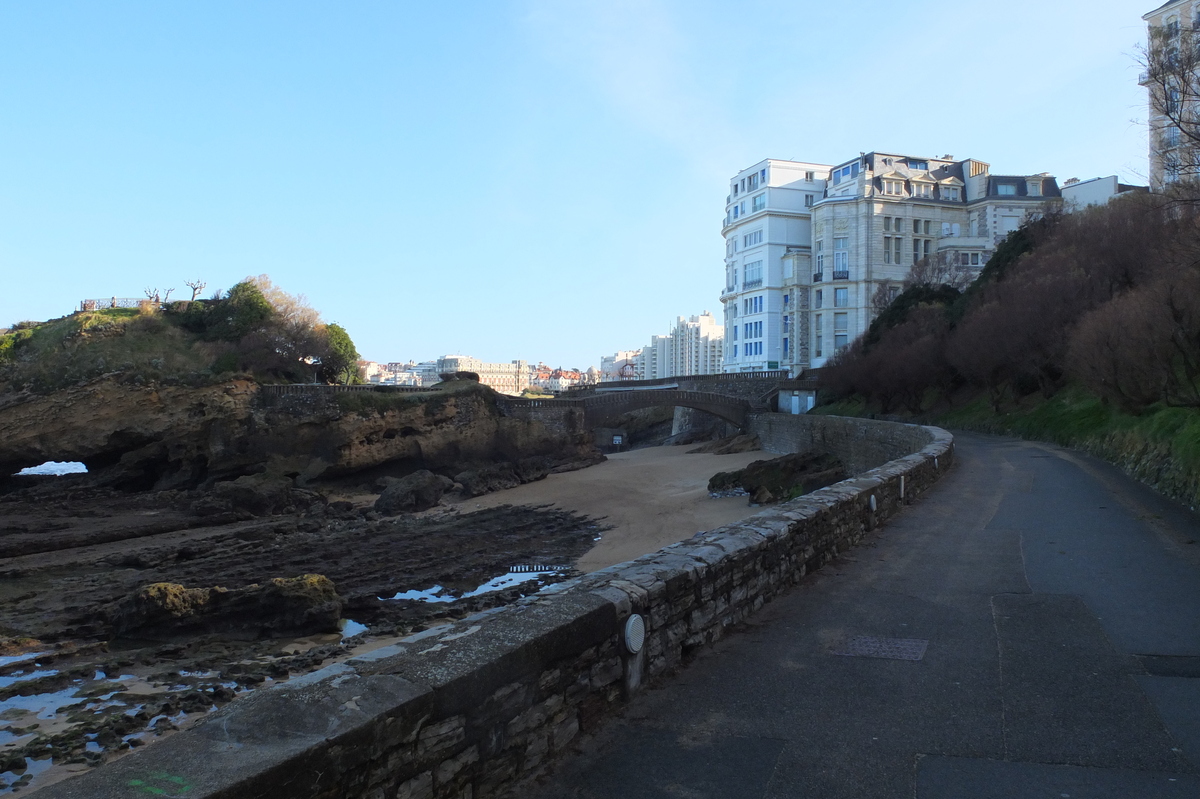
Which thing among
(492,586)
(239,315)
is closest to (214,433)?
(239,315)

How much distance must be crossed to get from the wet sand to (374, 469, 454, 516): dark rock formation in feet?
4.77

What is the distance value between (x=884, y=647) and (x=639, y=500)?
24.2 meters

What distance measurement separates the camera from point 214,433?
114ft

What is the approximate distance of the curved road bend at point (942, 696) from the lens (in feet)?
12.5

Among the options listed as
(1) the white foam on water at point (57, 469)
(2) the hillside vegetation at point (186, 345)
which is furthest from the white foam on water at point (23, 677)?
(1) the white foam on water at point (57, 469)

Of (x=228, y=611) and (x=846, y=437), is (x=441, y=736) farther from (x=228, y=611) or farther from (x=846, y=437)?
(x=846, y=437)

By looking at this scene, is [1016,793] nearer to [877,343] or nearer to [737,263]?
[877,343]

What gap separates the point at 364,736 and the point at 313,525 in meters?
22.5

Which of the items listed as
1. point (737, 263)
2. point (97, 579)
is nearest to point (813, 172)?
point (737, 263)

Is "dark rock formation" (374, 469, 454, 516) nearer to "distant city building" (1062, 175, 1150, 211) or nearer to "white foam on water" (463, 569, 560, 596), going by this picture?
"white foam on water" (463, 569, 560, 596)

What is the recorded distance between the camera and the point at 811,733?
4332mm

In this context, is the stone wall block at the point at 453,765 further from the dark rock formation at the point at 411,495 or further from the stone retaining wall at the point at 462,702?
the dark rock formation at the point at 411,495

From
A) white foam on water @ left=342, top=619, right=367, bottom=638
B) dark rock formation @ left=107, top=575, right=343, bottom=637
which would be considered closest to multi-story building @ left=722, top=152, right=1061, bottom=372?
white foam on water @ left=342, top=619, right=367, bottom=638

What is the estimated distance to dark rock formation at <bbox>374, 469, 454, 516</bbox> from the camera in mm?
28172
